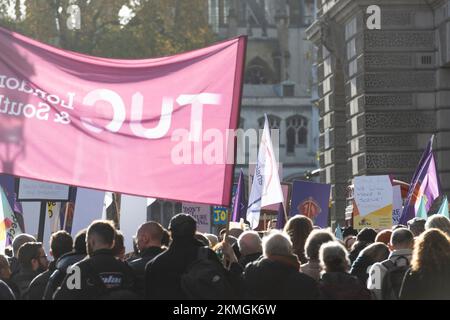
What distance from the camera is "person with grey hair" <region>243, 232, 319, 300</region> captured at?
8.74 meters

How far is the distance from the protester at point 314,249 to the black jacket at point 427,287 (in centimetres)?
97

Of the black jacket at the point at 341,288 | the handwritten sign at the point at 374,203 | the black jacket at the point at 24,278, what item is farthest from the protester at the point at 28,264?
the handwritten sign at the point at 374,203

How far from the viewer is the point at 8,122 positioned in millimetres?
10305

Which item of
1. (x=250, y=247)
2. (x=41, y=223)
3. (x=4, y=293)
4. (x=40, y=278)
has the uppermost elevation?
(x=41, y=223)

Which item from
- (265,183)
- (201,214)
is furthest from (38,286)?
(201,214)

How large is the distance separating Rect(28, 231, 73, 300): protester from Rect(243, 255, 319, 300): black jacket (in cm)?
205

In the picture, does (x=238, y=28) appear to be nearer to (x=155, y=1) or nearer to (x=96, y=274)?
(x=155, y=1)

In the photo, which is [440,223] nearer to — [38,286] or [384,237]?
[384,237]

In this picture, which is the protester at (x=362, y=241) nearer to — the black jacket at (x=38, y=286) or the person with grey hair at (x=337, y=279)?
the black jacket at (x=38, y=286)

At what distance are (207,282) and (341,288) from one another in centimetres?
86

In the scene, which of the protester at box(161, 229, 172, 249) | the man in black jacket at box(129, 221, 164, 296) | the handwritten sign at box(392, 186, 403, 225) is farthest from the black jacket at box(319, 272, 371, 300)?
the handwritten sign at box(392, 186, 403, 225)

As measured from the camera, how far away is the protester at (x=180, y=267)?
901 centimetres

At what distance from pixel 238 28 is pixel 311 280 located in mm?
90261

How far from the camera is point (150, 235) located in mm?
10273
